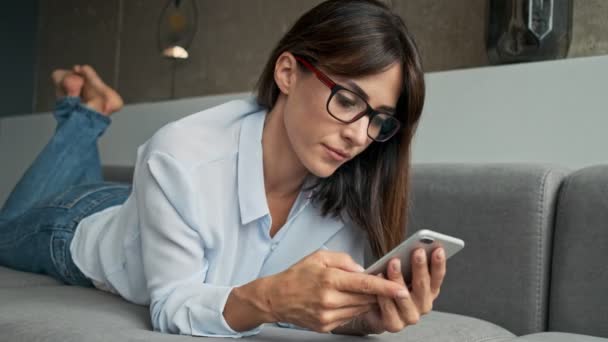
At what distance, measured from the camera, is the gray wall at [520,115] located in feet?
6.03

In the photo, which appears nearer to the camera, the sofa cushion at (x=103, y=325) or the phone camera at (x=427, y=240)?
the phone camera at (x=427, y=240)

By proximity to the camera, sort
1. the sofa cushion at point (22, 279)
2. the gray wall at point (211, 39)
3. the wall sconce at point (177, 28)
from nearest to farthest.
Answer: the sofa cushion at point (22, 279) < the gray wall at point (211, 39) < the wall sconce at point (177, 28)

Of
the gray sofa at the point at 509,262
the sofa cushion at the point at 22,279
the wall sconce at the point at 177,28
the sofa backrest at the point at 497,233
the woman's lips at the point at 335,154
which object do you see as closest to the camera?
the woman's lips at the point at 335,154

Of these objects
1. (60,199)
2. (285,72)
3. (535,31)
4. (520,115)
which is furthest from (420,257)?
(60,199)

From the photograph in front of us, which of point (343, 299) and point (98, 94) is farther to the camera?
point (98, 94)

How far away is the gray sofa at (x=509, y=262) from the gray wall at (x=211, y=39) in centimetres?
65

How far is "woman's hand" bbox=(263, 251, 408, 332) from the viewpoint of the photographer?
1.05m

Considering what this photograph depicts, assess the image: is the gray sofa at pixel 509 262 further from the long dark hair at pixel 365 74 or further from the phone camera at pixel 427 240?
the phone camera at pixel 427 240

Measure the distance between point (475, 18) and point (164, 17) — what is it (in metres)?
1.83

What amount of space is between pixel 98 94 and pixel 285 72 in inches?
53.9

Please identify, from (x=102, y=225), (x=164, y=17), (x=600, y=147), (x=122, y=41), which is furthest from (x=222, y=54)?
(x=600, y=147)

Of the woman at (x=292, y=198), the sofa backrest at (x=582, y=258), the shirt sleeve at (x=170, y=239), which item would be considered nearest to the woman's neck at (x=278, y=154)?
the woman at (x=292, y=198)

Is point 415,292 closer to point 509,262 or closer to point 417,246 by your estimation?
point 417,246

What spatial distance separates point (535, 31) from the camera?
2057 millimetres
